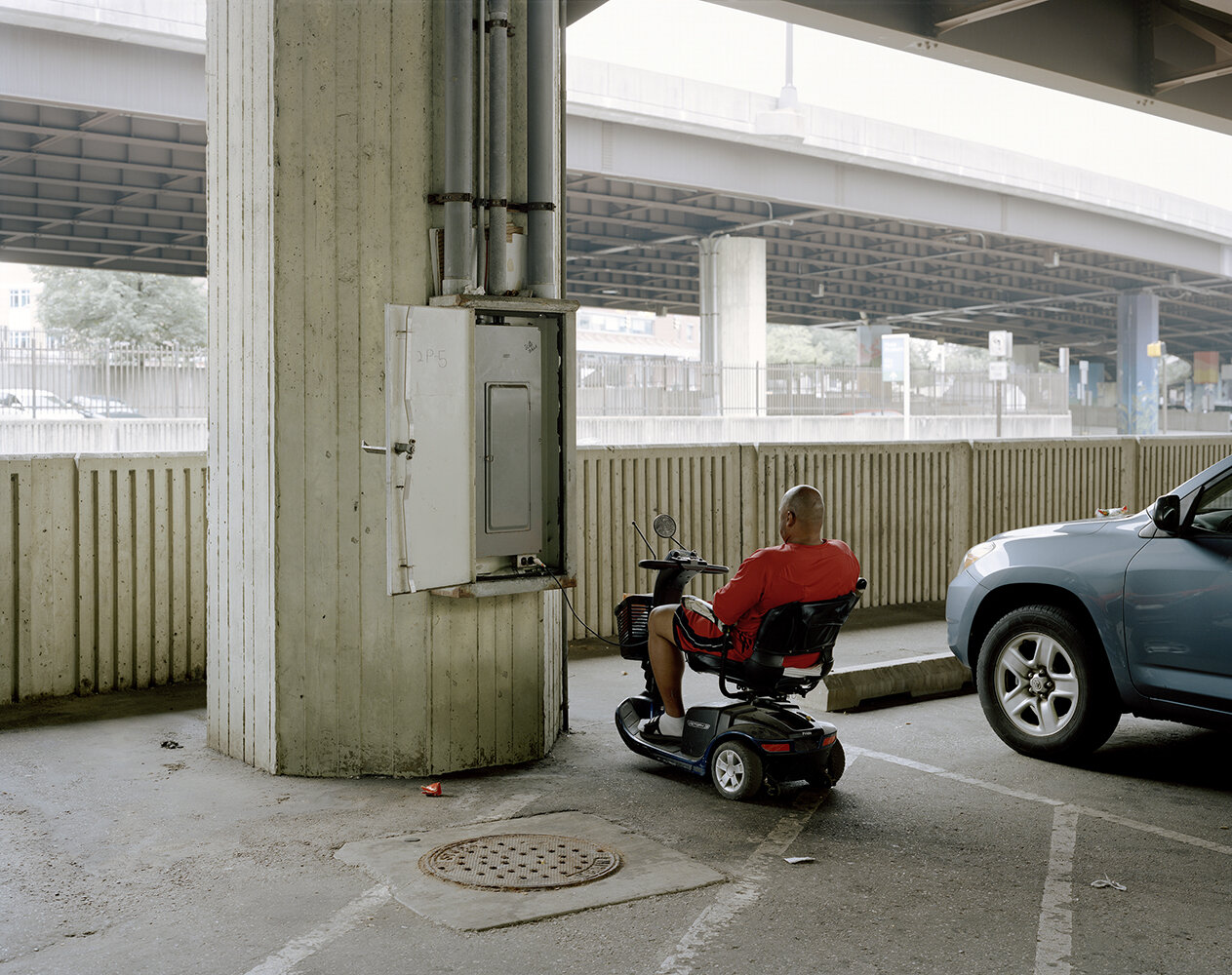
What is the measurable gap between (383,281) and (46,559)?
11.1 ft

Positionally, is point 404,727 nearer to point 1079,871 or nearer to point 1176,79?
point 1079,871

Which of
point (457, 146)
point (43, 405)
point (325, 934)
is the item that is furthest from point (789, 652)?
point (43, 405)

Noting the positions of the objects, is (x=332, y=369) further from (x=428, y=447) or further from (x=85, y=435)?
(x=85, y=435)

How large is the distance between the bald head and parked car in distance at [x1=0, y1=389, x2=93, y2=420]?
69.3 ft

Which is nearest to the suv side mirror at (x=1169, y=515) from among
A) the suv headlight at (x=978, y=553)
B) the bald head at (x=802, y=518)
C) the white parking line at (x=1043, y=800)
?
the suv headlight at (x=978, y=553)

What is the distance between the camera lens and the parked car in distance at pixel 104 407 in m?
24.4

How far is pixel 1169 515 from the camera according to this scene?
249 inches

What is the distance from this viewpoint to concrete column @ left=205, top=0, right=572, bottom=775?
619 cm

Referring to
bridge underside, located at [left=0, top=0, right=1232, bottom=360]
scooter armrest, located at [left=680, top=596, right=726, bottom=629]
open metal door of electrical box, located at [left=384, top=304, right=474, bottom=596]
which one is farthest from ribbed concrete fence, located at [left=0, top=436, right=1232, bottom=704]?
bridge underside, located at [left=0, top=0, right=1232, bottom=360]

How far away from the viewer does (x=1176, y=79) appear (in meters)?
10.7

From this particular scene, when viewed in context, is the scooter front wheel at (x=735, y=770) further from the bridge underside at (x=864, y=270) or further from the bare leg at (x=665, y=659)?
the bridge underside at (x=864, y=270)

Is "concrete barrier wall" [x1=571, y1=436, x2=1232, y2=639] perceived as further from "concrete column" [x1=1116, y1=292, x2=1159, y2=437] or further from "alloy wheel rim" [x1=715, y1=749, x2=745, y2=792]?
"concrete column" [x1=1116, y1=292, x2=1159, y2=437]

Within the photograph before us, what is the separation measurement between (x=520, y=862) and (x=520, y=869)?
3.2 inches

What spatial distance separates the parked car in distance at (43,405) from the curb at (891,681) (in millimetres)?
19737
